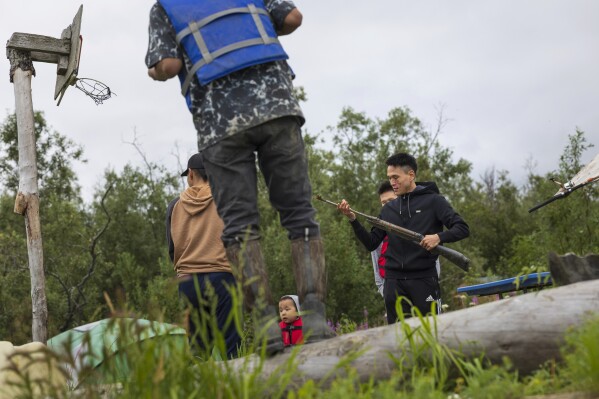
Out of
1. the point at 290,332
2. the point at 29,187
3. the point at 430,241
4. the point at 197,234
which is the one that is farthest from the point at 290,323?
the point at 29,187

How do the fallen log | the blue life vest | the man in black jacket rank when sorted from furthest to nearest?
the man in black jacket → the blue life vest → the fallen log

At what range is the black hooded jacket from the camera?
7.05m

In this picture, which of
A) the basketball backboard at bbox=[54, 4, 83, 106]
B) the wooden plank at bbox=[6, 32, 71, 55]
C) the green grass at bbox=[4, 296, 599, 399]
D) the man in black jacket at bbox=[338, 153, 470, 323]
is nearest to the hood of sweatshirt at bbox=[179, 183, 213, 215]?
the man in black jacket at bbox=[338, 153, 470, 323]

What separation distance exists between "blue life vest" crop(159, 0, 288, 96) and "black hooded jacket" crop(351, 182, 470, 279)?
3049mm

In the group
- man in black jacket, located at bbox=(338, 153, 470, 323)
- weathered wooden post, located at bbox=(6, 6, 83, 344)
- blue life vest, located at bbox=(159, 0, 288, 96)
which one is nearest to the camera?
blue life vest, located at bbox=(159, 0, 288, 96)

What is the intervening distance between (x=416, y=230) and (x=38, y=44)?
4.88 m

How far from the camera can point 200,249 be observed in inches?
235

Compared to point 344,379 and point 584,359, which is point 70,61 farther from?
point 584,359

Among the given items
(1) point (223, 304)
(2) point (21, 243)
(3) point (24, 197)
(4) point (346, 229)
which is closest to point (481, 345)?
(1) point (223, 304)

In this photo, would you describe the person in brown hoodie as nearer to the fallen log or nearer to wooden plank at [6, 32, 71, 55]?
the fallen log

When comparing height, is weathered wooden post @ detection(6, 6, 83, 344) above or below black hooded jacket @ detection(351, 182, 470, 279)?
above

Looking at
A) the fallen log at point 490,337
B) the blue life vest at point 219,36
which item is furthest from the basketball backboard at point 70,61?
the fallen log at point 490,337

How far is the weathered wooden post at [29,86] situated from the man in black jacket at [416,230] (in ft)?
12.1

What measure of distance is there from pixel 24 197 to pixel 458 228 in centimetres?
490
